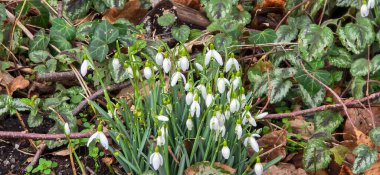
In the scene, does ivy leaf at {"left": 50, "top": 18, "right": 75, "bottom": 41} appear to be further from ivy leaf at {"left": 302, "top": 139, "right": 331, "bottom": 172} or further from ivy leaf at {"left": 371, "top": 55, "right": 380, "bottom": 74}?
ivy leaf at {"left": 371, "top": 55, "right": 380, "bottom": 74}

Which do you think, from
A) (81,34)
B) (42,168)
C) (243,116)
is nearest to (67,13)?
(81,34)

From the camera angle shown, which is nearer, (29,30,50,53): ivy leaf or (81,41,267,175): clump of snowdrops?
(81,41,267,175): clump of snowdrops

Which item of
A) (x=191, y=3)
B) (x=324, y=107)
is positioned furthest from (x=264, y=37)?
(x=191, y=3)

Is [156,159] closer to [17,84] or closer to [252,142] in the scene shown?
[252,142]

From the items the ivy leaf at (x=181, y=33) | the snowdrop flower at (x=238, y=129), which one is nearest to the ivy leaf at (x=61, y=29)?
the ivy leaf at (x=181, y=33)

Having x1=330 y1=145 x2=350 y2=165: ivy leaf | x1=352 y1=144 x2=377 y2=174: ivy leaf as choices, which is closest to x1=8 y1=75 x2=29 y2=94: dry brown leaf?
x1=330 y1=145 x2=350 y2=165: ivy leaf

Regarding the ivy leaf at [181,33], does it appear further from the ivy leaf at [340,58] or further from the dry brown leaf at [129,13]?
the ivy leaf at [340,58]
